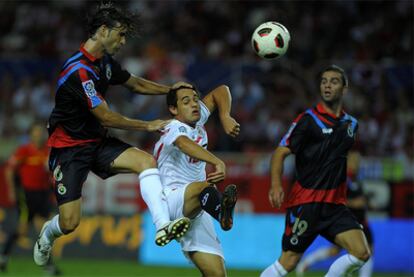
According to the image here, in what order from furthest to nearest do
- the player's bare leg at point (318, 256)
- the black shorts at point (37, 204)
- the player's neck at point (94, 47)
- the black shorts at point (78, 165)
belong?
the black shorts at point (37, 204), the player's bare leg at point (318, 256), the black shorts at point (78, 165), the player's neck at point (94, 47)

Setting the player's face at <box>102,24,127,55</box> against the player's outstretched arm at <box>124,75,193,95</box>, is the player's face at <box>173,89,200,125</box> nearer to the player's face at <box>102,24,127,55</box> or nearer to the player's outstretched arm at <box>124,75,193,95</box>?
the player's face at <box>102,24,127,55</box>

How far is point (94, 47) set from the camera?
28.0ft

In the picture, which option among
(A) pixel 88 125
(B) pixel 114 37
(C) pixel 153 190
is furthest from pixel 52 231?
(B) pixel 114 37

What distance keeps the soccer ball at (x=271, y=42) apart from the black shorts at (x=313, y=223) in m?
1.51

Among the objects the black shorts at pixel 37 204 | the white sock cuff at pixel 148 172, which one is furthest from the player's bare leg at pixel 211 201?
the black shorts at pixel 37 204

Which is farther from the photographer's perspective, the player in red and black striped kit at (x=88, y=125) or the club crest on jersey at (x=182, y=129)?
the player in red and black striped kit at (x=88, y=125)

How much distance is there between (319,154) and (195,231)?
1812 millimetres

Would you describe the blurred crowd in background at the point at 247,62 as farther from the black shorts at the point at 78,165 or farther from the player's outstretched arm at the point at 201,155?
the player's outstretched arm at the point at 201,155

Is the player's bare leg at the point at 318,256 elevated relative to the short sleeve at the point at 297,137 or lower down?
lower down

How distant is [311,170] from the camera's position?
9.11 metres

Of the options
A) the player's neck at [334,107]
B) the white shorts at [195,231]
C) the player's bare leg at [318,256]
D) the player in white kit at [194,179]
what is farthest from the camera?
the player's bare leg at [318,256]

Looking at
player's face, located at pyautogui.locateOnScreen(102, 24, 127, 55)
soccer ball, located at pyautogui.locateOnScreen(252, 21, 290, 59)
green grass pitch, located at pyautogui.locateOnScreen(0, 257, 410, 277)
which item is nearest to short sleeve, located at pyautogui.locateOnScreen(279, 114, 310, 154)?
soccer ball, located at pyautogui.locateOnScreen(252, 21, 290, 59)

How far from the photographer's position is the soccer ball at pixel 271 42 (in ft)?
28.8

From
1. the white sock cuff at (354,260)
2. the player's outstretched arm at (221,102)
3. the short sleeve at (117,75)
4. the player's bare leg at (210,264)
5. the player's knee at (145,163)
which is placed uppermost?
the short sleeve at (117,75)
